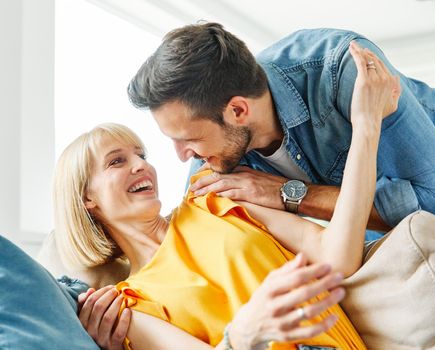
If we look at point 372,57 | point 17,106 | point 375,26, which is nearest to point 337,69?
point 372,57

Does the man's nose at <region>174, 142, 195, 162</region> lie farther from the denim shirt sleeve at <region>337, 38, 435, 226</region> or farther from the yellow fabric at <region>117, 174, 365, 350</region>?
the denim shirt sleeve at <region>337, 38, 435, 226</region>

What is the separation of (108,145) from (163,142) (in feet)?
7.01

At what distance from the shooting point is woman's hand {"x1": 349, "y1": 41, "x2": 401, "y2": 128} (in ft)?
5.42

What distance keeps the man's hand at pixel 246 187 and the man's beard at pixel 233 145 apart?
0.03 m

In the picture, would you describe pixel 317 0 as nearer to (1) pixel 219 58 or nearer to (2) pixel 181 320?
(1) pixel 219 58

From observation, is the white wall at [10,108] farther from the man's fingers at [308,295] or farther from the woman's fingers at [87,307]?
the man's fingers at [308,295]

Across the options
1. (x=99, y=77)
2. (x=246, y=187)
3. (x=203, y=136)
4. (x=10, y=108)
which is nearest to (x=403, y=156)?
(x=246, y=187)

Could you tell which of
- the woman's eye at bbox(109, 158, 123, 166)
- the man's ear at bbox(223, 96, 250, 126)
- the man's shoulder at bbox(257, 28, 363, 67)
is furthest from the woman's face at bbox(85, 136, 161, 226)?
the man's shoulder at bbox(257, 28, 363, 67)

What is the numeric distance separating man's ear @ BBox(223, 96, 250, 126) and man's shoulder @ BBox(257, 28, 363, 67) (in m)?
0.19

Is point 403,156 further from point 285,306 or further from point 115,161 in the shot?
point 285,306

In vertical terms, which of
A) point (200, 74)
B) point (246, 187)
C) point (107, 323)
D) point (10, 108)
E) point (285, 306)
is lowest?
point (107, 323)

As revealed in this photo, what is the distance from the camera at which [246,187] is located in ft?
5.97

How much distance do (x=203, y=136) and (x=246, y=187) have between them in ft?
0.59

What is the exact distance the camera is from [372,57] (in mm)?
1727
